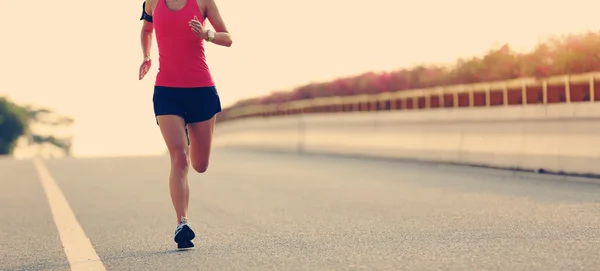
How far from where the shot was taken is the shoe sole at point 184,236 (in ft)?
23.6

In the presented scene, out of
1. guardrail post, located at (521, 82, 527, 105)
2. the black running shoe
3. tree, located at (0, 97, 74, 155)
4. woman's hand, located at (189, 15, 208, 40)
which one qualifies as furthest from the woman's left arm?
tree, located at (0, 97, 74, 155)

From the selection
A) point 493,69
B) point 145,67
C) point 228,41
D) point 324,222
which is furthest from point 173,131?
point 493,69

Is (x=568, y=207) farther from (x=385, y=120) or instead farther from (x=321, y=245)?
(x=385, y=120)

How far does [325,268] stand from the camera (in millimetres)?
6070

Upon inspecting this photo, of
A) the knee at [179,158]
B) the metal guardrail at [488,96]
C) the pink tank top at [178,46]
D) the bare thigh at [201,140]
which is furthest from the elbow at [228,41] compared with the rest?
the metal guardrail at [488,96]

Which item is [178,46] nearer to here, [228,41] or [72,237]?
[228,41]

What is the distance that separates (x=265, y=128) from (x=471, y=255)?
23.9 metres

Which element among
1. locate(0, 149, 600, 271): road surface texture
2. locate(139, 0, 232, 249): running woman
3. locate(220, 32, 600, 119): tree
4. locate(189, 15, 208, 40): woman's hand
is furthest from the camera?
locate(220, 32, 600, 119): tree

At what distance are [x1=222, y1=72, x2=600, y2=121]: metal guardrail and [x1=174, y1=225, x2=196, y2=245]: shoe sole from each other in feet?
26.6

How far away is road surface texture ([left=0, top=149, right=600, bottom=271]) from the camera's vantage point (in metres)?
6.52

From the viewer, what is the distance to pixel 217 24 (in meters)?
7.49

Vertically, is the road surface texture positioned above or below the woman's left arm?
below

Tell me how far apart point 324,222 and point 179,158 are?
1814 mm

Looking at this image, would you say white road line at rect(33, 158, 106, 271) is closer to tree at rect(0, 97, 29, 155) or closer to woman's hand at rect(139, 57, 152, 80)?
woman's hand at rect(139, 57, 152, 80)
